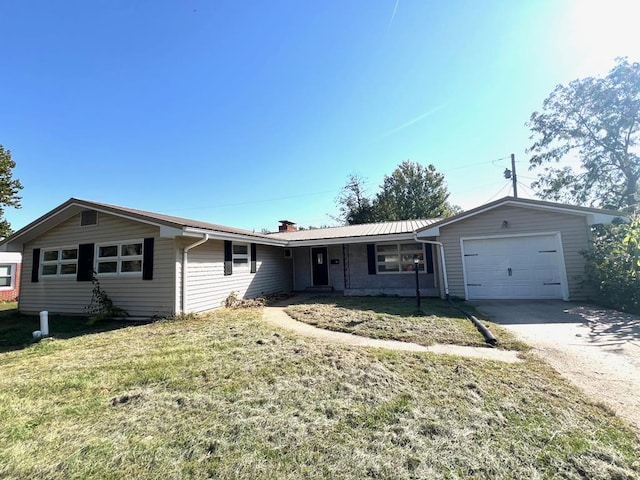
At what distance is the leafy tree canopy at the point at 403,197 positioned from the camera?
1262 inches

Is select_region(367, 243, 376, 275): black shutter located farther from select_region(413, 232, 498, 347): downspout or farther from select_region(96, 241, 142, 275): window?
select_region(96, 241, 142, 275): window

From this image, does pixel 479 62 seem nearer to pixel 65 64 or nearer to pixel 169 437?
pixel 169 437

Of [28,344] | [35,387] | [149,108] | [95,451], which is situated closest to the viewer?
[95,451]

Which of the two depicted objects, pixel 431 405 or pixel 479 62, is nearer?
pixel 431 405

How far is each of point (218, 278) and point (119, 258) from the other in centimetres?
294

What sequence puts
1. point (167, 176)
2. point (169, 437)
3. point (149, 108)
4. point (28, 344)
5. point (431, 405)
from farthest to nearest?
point (167, 176) → point (149, 108) → point (28, 344) → point (431, 405) → point (169, 437)

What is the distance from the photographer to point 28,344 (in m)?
6.05

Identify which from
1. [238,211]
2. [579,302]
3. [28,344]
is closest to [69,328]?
[28,344]

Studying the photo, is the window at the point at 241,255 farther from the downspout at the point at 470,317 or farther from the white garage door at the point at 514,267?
the white garage door at the point at 514,267

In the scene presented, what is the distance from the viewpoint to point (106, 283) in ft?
28.1

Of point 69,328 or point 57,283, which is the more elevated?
point 57,283

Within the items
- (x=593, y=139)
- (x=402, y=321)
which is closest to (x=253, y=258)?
(x=402, y=321)

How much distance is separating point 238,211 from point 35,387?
109 feet

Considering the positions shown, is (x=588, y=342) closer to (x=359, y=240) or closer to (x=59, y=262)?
(x=359, y=240)
